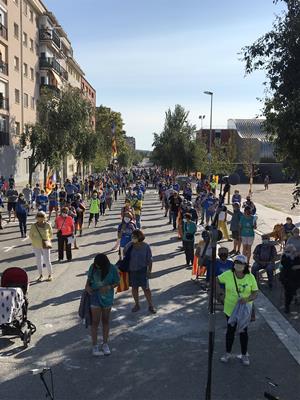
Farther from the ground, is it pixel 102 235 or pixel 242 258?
pixel 242 258

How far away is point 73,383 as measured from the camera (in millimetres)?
5996

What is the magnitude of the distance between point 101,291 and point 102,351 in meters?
0.90

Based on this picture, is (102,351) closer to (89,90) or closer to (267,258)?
(267,258)

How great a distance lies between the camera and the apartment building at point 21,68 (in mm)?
37688

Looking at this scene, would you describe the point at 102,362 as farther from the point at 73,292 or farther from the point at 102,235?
the point at 102,235

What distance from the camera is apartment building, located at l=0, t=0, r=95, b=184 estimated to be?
124 ft

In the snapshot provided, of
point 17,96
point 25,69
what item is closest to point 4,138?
point 17,96

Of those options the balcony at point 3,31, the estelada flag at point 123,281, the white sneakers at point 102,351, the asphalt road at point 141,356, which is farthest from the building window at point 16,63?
the white sneakers at point 102,351

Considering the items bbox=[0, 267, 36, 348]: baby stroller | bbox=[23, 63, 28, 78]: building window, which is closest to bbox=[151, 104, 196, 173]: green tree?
bbox=[23, 63, 28, 78]: building window

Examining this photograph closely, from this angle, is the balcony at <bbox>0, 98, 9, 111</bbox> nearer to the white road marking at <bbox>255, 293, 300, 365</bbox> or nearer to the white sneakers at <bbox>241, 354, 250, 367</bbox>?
the white road marking at <bbox>255, 293, 300, 365</bbox>

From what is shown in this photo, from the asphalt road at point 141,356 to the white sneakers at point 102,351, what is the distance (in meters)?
0.09

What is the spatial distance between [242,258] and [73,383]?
2.82 metres

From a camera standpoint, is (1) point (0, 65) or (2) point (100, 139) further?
(2) point (100, 139)

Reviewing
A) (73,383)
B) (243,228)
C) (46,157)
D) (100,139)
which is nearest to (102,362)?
(73,383)
